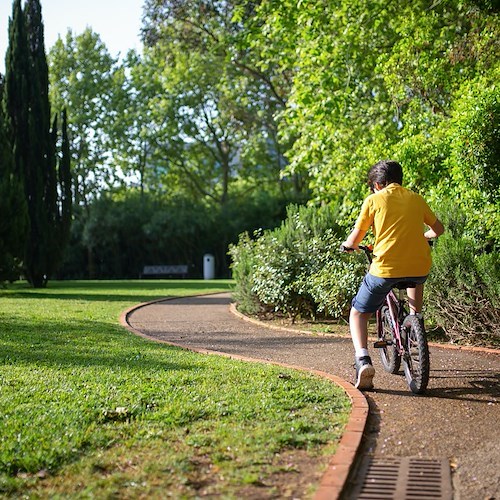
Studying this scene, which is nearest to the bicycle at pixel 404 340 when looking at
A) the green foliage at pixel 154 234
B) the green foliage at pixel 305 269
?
the green foliage at pixel 305 269

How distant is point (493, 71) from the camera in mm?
11109

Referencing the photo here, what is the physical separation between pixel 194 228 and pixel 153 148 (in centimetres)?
1031

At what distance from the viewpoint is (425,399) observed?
5820 mm

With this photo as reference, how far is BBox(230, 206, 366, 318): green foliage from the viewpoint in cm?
1096

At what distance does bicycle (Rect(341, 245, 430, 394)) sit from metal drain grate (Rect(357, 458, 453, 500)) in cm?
162

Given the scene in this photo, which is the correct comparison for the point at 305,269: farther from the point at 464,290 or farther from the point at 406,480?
the point at 406,480

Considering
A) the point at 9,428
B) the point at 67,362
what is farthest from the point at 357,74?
the point at 9,428

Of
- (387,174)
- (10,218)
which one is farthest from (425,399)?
(10,218)

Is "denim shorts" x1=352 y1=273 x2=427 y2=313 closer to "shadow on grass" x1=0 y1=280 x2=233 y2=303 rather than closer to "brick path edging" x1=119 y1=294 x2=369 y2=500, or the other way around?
"brick path edging" x1=119 y1=294 x2=369 y2=500

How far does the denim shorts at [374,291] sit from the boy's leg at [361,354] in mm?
86

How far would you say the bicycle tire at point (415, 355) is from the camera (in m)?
5.76

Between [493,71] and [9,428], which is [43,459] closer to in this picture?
[9,428]

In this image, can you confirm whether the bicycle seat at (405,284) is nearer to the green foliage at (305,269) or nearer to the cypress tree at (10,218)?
the green foliage at (305,269)

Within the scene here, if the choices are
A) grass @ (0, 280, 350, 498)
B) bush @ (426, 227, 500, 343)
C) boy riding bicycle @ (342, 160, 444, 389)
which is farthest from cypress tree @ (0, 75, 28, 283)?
boy riding bicycle @ (342, 160, 444, 389)
